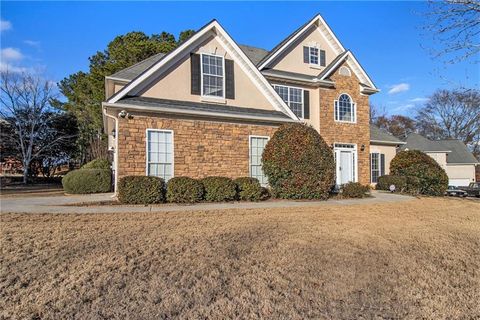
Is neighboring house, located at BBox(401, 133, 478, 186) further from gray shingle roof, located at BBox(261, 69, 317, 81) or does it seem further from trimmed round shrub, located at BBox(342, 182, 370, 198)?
trimmed round shrub, located at BBox(342, 182, 370, 198)

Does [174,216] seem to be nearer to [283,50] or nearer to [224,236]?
[224,236]

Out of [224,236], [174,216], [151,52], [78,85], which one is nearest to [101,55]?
[78,85]

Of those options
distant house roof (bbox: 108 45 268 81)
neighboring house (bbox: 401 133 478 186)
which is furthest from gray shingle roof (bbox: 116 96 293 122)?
neighboring house (bbox: 401 133 478 186)

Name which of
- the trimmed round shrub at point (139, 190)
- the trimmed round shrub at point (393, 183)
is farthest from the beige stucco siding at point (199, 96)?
the trimmed round shrub at point (393, 183)

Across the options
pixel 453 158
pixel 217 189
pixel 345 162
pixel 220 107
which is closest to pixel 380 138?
pixel 345 162

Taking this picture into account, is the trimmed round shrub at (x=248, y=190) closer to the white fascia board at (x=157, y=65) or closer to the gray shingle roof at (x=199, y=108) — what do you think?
the gray shingle roof at (x=199, y=108)

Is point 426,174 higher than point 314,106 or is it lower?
lower

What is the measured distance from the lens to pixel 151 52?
92.7 feet

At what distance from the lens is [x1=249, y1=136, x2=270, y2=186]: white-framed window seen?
44.9ft

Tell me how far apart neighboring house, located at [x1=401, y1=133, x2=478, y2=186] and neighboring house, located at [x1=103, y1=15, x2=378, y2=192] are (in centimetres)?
2028

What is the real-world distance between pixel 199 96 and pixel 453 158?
33388mm

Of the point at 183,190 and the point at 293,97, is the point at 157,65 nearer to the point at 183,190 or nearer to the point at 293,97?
the point at 183,190

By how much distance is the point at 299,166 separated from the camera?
1191cm

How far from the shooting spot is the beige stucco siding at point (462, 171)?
35344 millimetres
